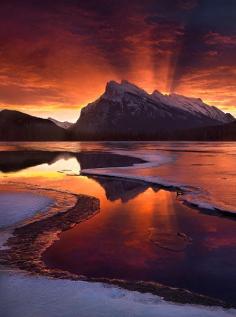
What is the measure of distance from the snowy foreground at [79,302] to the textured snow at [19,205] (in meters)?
5.98

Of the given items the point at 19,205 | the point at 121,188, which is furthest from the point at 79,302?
the point at 121,188

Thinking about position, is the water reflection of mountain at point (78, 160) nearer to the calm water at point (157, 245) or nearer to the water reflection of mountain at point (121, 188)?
the water reflection of mountain at point (121, 188)

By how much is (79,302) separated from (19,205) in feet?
34.3

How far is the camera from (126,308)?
24.9ft

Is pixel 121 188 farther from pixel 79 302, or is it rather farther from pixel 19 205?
pixel 79 302

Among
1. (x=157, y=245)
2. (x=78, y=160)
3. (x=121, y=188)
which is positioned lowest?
(x=157, y=245)

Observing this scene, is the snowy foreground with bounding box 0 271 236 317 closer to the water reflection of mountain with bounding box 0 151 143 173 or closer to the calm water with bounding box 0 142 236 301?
the calm water with bounding box 0 142 236 301

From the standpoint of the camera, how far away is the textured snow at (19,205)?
1513 centimetres

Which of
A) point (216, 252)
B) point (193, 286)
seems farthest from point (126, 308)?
point (216, 252)

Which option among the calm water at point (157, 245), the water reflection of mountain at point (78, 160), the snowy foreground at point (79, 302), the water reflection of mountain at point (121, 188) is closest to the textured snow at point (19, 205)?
the calm water at point (157, 245)

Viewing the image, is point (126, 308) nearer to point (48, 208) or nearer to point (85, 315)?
point (85, 315)

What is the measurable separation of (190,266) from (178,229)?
3.69m

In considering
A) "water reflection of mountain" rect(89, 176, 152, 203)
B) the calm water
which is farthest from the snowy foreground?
"water reflection of mountain" rect(89, 176, 152, 203)

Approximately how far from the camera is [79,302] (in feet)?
25.7
